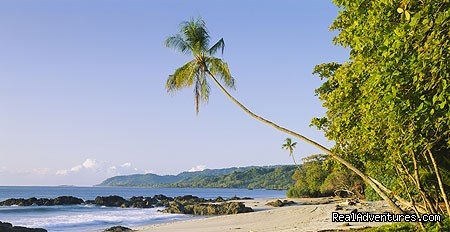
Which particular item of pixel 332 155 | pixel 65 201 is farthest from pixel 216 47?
pixel 65 201

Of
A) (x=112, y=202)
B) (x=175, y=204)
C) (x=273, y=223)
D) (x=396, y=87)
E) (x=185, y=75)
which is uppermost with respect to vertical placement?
(x=185, y=75)

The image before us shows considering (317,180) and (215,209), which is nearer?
(215,209)

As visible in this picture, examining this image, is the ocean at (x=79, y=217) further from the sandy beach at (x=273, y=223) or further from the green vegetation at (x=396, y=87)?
the green vegetation at (x=396, y=87)

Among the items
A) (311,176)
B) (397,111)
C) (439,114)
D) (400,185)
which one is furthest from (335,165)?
(311,176)

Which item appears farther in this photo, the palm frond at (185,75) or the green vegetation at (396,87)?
the palm frond at (185,75)

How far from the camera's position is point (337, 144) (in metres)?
12.4

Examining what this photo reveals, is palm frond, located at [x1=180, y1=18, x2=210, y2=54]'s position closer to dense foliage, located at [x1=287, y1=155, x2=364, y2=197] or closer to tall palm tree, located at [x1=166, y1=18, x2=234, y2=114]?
tall palm tree, located at [x1=166, y1=18, x2=234, y2=114]

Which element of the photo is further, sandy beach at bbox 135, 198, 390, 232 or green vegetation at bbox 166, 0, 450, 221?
sandy beach at bbox 135, 198, 390, 232

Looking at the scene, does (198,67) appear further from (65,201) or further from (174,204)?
(65,201)

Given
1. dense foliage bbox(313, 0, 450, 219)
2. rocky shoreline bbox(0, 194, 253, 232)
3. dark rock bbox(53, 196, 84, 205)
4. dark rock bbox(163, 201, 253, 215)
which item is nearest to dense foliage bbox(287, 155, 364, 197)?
rocky shoreline bbox(0, 194, 253, 232)

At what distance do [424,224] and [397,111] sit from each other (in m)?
5.26

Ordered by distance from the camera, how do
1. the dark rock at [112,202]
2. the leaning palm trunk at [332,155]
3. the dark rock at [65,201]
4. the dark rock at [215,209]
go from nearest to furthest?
the leaning palm trunk at [332,155] < the dark rock at [215,209] < the dark rock at [112,202] < the dark rock at [65,201]

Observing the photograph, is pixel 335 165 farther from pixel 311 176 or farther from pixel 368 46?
pixel 311 176

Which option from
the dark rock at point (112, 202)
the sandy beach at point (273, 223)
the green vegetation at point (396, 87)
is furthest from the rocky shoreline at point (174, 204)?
the green vegetation at point (396, 87)
